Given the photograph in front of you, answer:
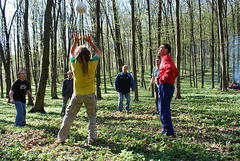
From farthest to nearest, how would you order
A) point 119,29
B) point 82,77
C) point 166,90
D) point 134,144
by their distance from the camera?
point 119,29 → point 166,90 → point 134,144 → point 82,77

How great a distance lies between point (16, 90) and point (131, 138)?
4.68 metres

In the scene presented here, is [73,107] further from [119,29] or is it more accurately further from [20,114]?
[119,29]

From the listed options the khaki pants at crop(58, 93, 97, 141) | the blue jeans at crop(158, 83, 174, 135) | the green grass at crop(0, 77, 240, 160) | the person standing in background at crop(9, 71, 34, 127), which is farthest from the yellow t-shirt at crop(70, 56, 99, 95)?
the person standing in background at crop(9, 71, 34, 127)

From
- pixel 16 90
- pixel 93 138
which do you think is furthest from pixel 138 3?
pixel 93 138

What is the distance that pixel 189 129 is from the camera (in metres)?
5.19

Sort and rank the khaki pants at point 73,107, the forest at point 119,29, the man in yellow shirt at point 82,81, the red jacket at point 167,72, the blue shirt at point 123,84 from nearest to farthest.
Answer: the man in yellow shirt at point 82,81, the khaki pants at point 73,107, the red jacket at point 167,72, the blue shirt at point 123,84, the forest at point 119,29

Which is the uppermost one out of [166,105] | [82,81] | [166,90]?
[82,81]

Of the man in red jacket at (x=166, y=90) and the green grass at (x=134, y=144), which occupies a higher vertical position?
the man in red jacket at (x=166, y=90)

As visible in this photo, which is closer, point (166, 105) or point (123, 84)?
point (166, 105)

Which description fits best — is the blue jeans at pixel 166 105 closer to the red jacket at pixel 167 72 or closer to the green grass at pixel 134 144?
the red jacket at pixel 167 72

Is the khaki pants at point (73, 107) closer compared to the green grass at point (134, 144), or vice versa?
the green grass at point (134, 144)

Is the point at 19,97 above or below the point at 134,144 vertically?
above

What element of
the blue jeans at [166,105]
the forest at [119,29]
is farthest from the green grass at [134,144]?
the forest at [119,29]

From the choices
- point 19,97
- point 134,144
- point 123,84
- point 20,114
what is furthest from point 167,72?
point 20,114
